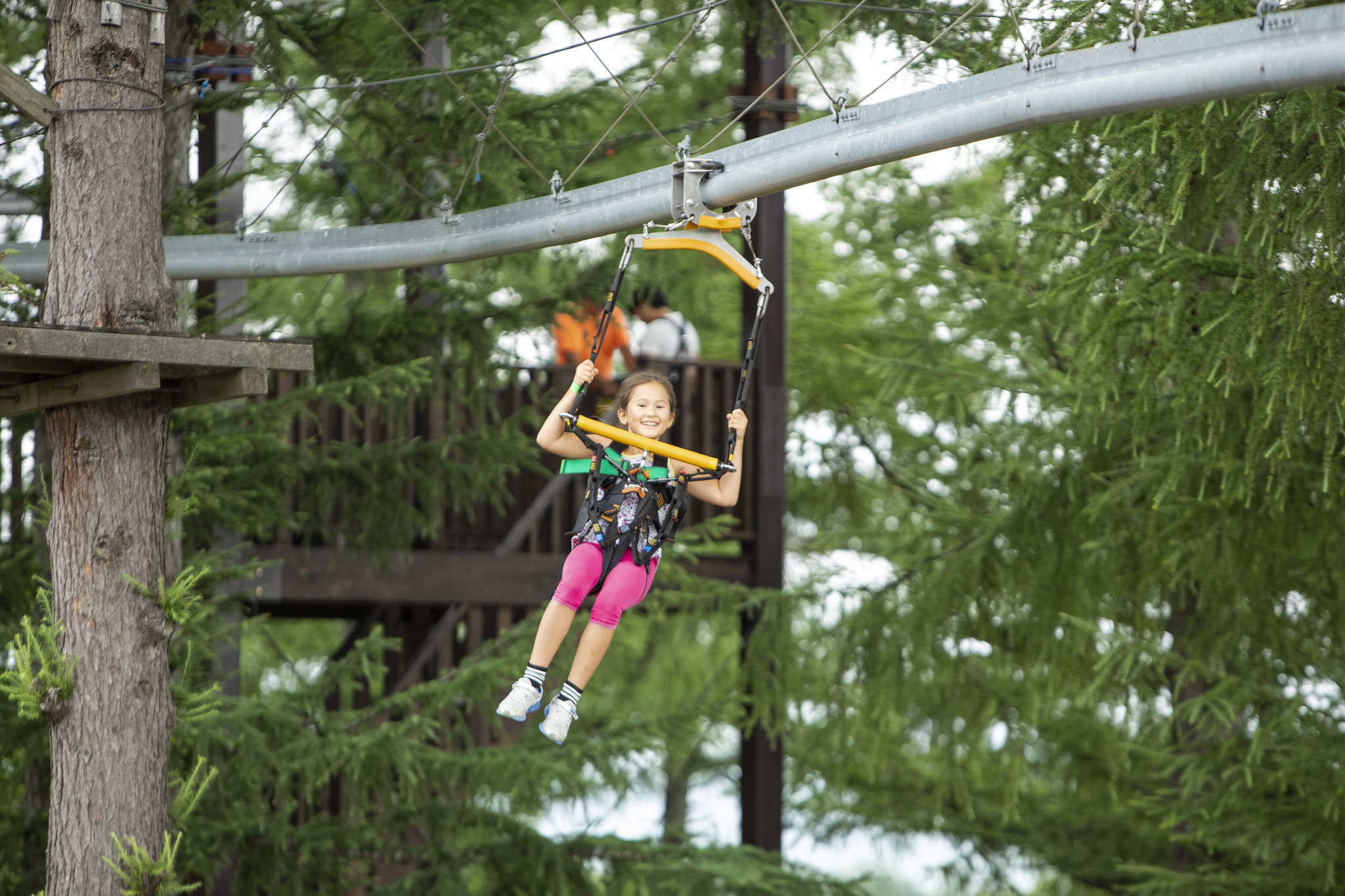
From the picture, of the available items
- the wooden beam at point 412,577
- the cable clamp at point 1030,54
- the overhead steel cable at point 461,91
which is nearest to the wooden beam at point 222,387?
the overhead steel cable at point 461,91

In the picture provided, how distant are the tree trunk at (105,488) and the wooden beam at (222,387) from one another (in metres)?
0.12

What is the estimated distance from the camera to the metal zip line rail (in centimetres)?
314

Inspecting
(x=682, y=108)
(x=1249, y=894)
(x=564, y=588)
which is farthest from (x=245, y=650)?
(x=564, y=588)

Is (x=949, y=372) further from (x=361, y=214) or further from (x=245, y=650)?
(x=245, y=650)

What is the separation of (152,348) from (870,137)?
2.20 meters

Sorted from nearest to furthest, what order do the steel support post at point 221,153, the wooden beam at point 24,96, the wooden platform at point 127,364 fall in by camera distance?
the wooden platform at point 127,364, the wooden beam at point 24,96, the steel support post at point 221,153

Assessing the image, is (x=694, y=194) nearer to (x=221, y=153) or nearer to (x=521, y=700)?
(x=521, y=700)

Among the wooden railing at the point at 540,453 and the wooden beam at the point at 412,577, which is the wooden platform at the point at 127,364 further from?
the wooden railing at the point at 540,453

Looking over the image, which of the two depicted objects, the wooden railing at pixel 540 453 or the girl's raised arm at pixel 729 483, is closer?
the girl's raised arm at pixel 729 483

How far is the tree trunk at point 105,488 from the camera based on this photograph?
15.4 ft

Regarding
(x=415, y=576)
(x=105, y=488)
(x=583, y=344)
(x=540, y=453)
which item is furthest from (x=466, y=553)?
(x=105, y=488)

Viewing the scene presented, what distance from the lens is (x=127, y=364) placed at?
4438mm

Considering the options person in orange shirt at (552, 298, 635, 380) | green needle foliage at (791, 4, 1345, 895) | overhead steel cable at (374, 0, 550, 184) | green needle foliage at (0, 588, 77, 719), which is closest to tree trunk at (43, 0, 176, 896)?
green needle foliage at (0, 588, 77, 719)

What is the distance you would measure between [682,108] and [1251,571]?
803 cm
